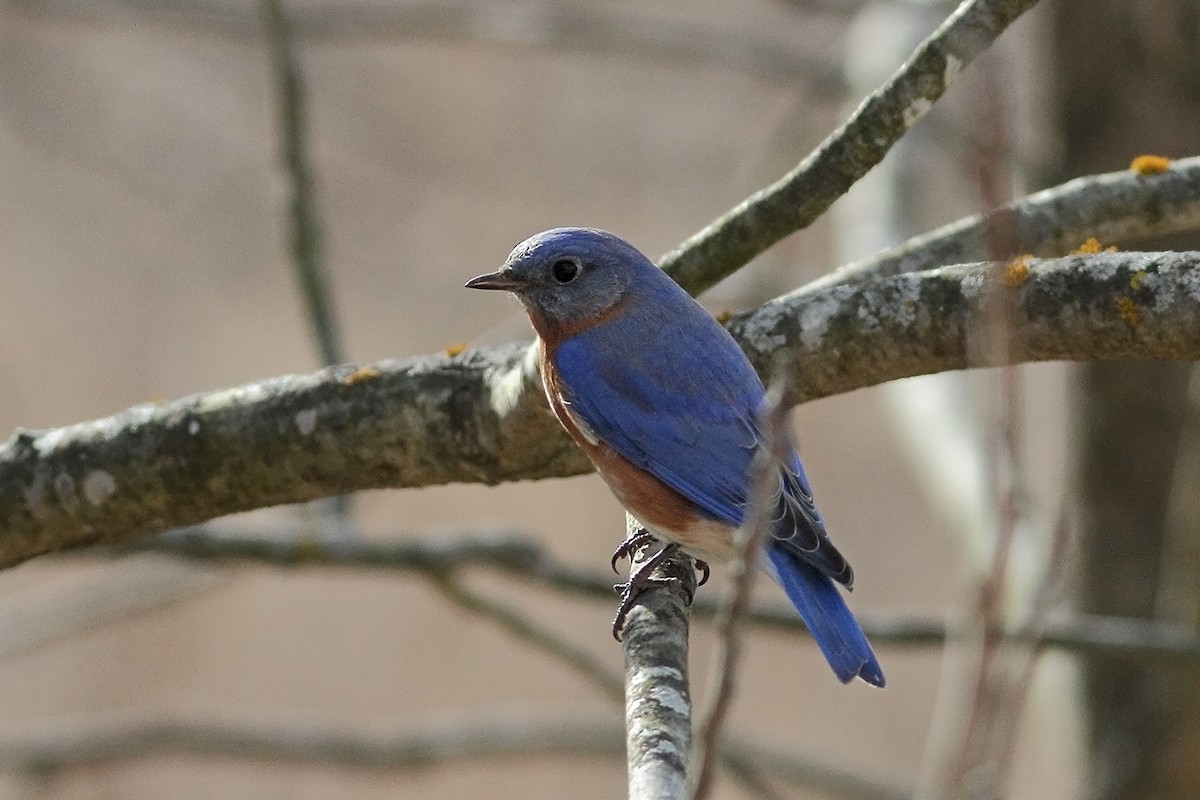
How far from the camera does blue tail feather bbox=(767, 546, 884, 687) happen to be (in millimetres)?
3006

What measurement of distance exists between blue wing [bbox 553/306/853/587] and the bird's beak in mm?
259

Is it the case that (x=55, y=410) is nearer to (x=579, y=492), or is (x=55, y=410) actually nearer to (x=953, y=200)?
(x=579, y=492)

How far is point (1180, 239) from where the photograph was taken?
208 inches

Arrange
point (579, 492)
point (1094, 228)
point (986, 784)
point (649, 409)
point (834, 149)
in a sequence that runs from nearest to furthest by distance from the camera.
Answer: point (986, 784) → point (834, 149) → point (1094, 228) → point (649, 409) → point (579, 492)

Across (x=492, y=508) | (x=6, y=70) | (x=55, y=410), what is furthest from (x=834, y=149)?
(x=6, y=70)

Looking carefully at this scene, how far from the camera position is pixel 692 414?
3465 millimetres

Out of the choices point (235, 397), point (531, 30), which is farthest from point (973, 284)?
point (531, 30)

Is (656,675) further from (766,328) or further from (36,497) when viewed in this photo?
(36,497)

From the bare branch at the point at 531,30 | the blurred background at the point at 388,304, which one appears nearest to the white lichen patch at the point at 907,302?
the bare branch at the point at 531,30

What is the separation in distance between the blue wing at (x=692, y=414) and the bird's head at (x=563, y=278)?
5.2 inches

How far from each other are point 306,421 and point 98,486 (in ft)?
1.60

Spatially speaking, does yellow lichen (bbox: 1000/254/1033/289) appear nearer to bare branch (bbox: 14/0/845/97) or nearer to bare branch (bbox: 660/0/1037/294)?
bare branch (bbox: 660/0/1037/294)

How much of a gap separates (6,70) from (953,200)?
8158 mm

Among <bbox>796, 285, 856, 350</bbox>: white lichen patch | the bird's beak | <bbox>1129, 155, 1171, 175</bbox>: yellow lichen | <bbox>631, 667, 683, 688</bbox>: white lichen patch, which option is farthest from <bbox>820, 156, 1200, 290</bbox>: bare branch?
<bbox>631, 667, 683, 688</bbox>: white lichen patch
